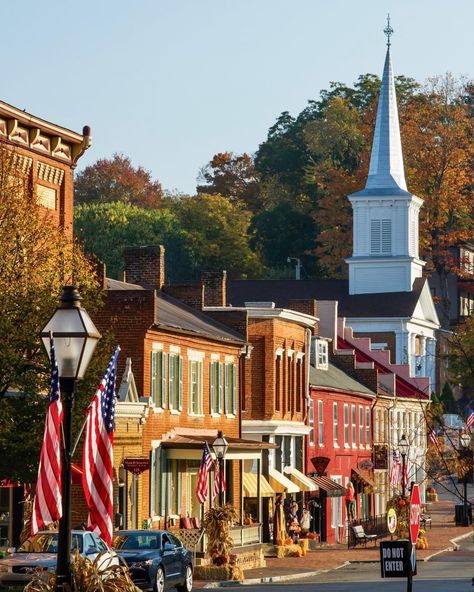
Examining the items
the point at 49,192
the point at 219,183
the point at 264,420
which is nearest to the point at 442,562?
the point at 264,420

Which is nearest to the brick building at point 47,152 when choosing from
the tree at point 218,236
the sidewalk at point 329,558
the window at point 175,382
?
the window at point 175,382

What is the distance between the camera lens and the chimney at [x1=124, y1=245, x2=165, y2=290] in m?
60.7

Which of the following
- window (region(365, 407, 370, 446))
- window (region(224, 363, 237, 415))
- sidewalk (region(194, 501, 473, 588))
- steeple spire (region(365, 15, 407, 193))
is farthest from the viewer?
steeple spire (region(365, 15, 407, 193))

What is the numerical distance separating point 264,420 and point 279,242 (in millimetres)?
74528

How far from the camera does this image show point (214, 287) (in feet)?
223

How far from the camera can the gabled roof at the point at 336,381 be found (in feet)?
231

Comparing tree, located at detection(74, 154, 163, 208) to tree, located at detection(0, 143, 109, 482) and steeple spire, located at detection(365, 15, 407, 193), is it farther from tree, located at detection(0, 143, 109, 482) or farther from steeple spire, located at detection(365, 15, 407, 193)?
tree, located at detection(0, 143, 109, 482)

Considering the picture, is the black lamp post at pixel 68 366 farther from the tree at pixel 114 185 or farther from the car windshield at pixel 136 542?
the tree at pixel 114 185

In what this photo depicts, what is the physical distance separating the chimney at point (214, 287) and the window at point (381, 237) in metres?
54.6

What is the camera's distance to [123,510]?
156ft

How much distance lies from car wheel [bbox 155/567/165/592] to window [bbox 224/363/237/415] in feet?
70.0

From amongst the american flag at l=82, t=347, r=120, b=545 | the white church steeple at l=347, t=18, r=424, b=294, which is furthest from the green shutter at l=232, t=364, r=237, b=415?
the white church steeple at l=347, t=18, r=424, b=294

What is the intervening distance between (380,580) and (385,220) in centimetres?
7460

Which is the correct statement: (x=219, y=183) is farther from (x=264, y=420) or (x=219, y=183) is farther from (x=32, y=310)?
(x=32, y=310)
